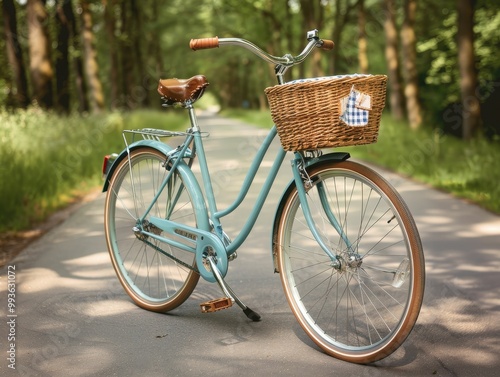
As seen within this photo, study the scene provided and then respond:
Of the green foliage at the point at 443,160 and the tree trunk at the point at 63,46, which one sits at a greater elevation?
the tree trunk at the point at 63,46

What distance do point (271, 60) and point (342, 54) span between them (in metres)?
34.4

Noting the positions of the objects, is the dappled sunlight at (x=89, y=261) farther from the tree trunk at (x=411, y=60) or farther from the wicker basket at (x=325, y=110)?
the tree trunk at (x=411, y=60)

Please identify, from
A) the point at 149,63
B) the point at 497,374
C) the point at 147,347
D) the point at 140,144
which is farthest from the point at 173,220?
the point at 149,63

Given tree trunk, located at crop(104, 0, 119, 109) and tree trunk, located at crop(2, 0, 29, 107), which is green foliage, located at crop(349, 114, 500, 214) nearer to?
tree trunk, located at crop(2, 0, 29, 107)

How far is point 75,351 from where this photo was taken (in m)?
3.87

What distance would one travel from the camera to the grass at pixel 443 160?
361 inches

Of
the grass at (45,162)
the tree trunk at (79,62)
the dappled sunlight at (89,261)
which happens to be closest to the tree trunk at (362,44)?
the tree trunk at (79,62)

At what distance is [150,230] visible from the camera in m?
4.80

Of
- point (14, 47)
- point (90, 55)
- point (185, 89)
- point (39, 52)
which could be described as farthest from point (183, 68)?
point (185, 89)

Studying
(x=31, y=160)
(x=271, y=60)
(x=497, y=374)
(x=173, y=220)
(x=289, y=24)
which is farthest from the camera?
(x=289, y=24)

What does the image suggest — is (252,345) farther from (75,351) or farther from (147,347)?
(75,351)

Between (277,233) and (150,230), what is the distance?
1172 millimetres

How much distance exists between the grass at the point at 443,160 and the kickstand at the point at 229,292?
14.2 feet

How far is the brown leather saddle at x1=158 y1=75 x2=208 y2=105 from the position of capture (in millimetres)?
4320
